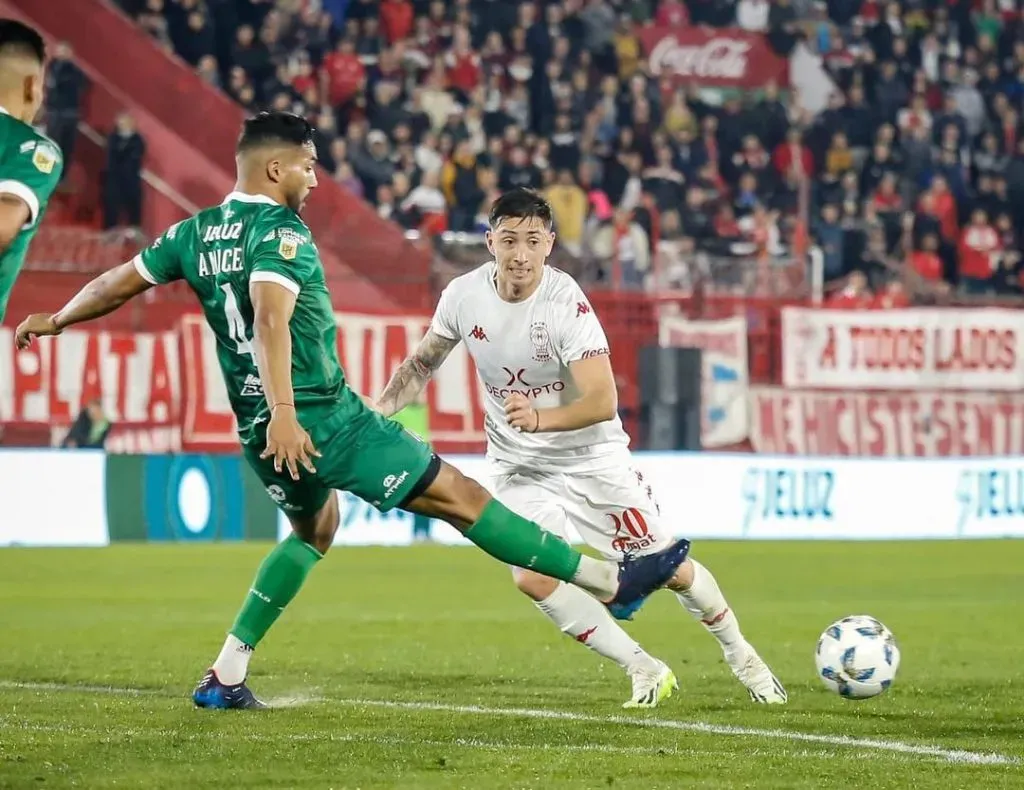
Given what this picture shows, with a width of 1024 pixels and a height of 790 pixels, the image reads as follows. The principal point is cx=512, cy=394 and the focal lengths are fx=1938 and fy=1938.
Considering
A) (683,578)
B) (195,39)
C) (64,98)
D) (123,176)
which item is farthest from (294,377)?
(195,39)

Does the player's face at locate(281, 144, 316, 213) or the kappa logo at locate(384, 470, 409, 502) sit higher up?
the player's face at locate(281, 144, 316, 213)

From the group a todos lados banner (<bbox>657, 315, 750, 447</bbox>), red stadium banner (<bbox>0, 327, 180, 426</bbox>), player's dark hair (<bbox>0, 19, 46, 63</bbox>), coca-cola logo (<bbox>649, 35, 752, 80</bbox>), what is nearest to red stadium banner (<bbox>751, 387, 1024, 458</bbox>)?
a todos lados banner (<bbox>657, 315, 750, 447</bbox>)

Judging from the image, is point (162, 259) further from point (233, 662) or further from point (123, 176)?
point (123, 176)

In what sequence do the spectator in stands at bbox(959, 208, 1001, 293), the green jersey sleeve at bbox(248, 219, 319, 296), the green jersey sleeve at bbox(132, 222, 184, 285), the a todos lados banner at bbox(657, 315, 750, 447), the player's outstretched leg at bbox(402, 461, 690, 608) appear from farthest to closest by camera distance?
the spectator in stands at bbox(959, 208, 1001, 293)
the a todos lados banner at bbox(657, 315, 750, 447)
the green jersey sleeve at bbox(132, 222, 184, 285)
the player's outstretched leg at bbox(402, 461, 690, 608)
the green jersey sleeve at bbox(248, 219, 319, 296)

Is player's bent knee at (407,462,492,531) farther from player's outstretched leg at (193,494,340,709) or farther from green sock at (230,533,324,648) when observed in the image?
green sock at (230,533,324,648)

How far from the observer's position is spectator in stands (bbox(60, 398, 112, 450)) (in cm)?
1739

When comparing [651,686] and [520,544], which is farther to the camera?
[651,686]

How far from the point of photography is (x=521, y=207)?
770 cm

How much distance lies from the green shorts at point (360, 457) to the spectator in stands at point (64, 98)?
13.6 meters

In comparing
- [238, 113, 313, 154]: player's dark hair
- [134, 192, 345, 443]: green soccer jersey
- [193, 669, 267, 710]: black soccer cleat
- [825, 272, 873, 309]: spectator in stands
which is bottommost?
[193, 669, 267, 710]: black soccer cleat

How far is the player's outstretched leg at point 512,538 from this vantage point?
7.11 meters

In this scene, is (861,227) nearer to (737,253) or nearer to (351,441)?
(737,253)

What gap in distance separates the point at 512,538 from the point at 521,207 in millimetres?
1389

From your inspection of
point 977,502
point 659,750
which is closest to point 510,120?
point 977,502
